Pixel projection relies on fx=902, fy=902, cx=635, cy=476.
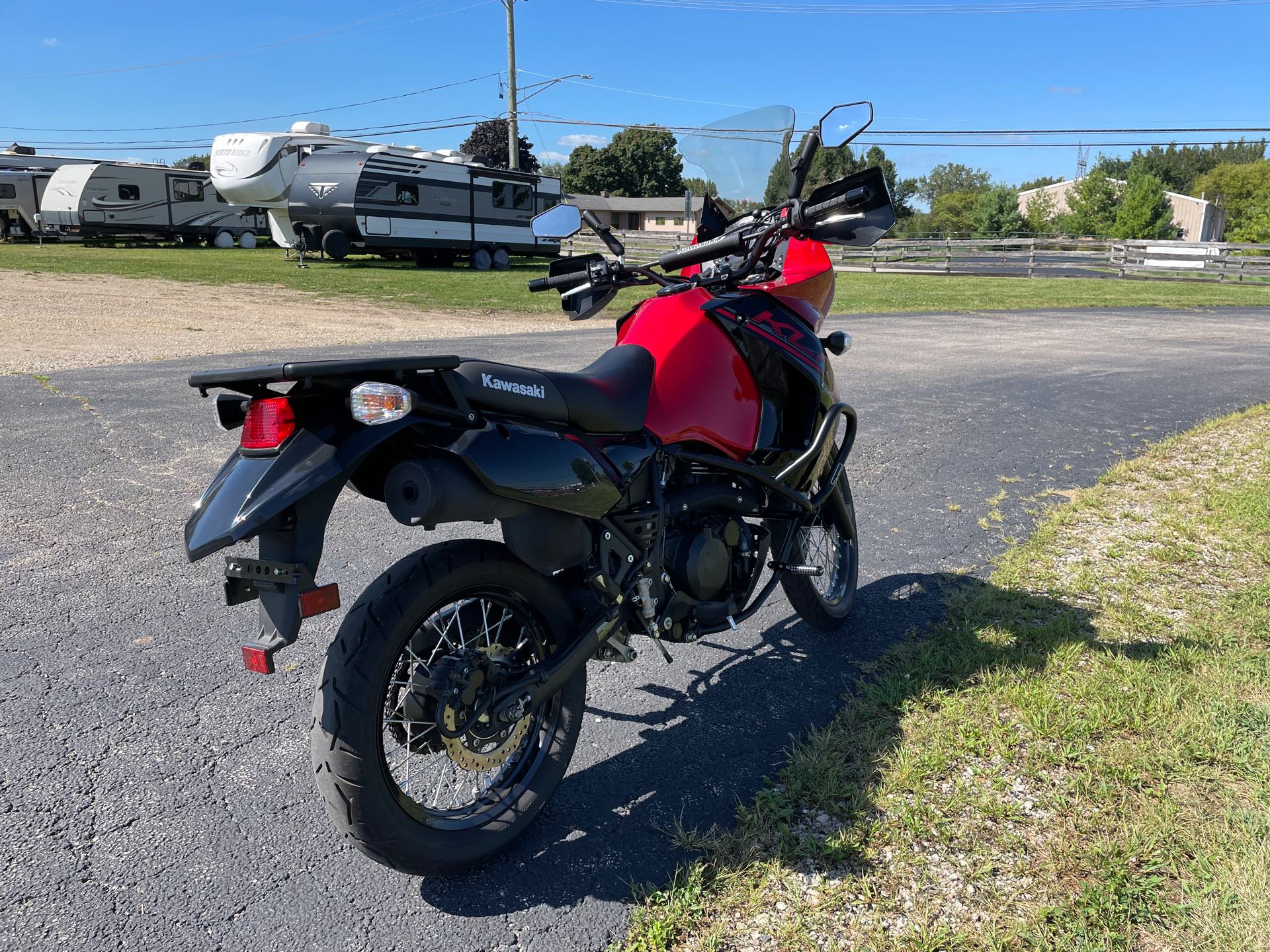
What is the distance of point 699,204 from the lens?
377 cm

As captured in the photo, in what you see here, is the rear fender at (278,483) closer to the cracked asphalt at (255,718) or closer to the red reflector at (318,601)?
the red reflector at (318,601)

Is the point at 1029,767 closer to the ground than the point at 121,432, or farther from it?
closer to the ground

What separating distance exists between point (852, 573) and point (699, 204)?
1766 millimetres

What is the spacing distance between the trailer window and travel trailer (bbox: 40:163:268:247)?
0.02 m

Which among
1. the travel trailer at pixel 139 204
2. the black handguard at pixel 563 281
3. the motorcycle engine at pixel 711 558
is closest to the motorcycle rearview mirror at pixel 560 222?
the black handguard at pixel 563 281

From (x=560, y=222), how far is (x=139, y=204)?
118 ft

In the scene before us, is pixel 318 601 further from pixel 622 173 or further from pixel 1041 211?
pixel 1041 211

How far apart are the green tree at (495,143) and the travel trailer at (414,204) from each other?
35126 millimetres

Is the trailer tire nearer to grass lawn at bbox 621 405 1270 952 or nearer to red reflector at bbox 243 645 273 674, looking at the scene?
grass lawn at bbox 621 405 1270 952

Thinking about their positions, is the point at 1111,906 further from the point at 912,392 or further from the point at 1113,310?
the point at 1113,310

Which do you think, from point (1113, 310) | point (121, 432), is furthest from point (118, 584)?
point (1113, 310)

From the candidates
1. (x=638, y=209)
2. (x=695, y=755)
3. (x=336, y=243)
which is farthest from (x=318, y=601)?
(x=638, y=209)

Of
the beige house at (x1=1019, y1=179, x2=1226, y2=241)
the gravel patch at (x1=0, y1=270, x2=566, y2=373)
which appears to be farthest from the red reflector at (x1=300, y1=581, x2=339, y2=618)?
the beige house at (x1=1019, y1=179, x2=1226, y2=241)

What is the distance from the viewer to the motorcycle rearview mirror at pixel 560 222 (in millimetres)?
3490
